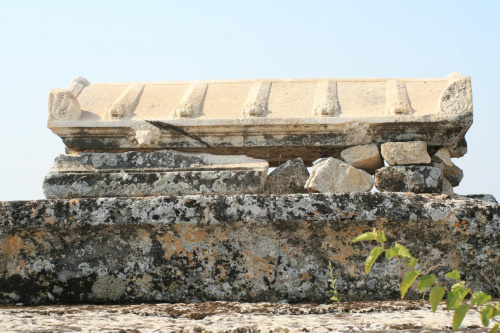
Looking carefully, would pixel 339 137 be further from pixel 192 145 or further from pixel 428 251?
pixel 428 251

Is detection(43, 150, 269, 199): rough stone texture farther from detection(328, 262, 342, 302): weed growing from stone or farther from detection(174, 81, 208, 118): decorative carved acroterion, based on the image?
detection(328, 262, 342, 302): weed growing from stone

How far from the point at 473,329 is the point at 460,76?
3463mm

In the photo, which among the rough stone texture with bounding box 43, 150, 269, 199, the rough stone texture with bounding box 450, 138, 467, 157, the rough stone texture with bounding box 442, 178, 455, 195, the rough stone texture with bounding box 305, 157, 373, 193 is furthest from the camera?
the rough stone texture with bounding box 442, 178, 455, 195

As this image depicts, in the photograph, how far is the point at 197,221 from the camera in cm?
250

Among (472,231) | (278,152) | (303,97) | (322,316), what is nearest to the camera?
(322,316)

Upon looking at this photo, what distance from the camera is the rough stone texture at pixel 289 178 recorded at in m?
4.11

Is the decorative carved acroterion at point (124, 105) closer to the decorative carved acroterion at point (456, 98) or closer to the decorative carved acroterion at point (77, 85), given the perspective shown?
the decorative carved acroterion at point (77, 85)

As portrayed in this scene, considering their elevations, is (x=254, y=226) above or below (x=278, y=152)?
below

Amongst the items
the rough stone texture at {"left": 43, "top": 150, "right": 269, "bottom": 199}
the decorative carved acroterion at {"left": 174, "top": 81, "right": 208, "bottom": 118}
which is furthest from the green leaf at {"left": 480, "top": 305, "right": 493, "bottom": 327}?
the decorative carved acroterion at {"left": 174, "top": 81, "right": 208, "bottom": 118}

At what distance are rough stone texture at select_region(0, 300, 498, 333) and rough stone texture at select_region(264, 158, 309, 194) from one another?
183 centimetres

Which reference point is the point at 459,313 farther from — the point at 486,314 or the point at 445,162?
the point at 445,162

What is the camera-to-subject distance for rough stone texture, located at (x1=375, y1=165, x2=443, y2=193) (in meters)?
4.35

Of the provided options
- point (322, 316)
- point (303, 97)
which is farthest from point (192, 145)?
point (322, 316)

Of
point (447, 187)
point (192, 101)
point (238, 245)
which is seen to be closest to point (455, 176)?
point (447, 187)
